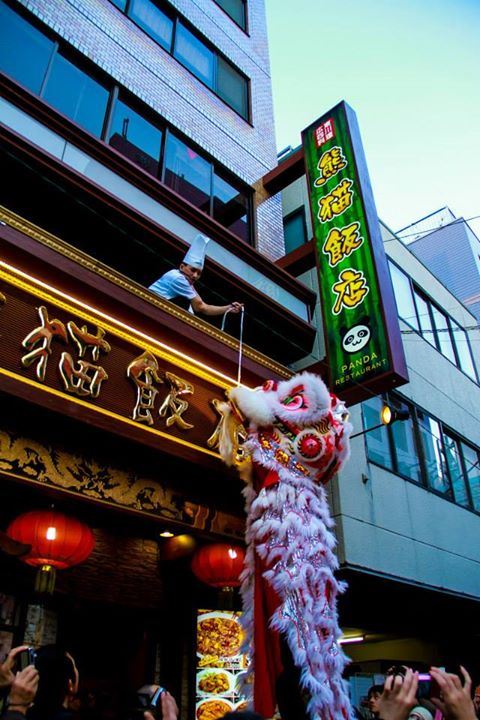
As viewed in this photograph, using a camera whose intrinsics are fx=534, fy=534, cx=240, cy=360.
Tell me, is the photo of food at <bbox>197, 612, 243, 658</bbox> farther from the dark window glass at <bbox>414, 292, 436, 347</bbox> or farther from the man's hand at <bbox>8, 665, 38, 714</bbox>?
the dark window glass at <bbox>414, 292, 436, 347</bbox>

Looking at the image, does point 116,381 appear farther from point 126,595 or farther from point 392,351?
point 126,595

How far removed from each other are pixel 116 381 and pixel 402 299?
1093 centimetres

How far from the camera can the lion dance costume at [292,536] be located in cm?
412

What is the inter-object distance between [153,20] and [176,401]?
972 cm

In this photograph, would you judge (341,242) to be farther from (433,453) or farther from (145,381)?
(433,453)

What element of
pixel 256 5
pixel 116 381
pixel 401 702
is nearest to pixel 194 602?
pixel 116 381

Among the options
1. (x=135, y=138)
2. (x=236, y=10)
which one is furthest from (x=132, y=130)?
(x=236, y=10)

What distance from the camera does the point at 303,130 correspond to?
36.1 ft

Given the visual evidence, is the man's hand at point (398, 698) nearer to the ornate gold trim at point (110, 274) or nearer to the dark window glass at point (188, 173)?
the ornate gold trim at point (110, 274)

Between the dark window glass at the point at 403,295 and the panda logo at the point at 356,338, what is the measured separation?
257 inches

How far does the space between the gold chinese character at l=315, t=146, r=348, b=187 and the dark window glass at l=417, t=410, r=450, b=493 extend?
20.5 feet

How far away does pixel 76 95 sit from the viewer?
29.0 ft

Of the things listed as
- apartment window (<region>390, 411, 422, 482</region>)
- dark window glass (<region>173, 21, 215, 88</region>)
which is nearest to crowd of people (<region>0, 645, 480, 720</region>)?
apartment window (<region>390, 411, 422, 482</region>)

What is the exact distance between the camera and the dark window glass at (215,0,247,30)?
14.6 meters
